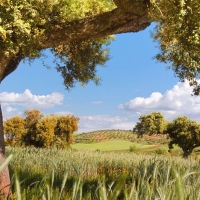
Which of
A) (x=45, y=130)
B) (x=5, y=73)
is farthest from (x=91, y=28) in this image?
(x=45, y=130)

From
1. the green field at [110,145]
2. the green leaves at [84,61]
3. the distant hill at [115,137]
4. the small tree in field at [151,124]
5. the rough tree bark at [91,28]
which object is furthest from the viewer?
the distant hill at [115,137]

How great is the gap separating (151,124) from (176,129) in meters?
3.05

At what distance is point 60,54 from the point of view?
15.0 metres

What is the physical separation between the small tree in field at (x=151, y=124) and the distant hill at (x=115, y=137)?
2413cm

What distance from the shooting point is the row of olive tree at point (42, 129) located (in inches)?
1341

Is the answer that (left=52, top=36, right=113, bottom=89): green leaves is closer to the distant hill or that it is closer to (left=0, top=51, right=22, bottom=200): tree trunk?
(left=0, top=51, right=22, bottom=200): tree trunk

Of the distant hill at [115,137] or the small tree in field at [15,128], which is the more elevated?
the small tree in field at [15,128]

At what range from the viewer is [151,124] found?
41.6m

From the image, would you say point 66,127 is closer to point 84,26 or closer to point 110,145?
point 84,26

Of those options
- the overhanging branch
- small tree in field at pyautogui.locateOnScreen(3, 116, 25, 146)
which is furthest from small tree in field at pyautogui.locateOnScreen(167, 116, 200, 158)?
the overhanging branch

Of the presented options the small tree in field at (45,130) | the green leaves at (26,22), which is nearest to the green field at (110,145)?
the small tree in field at (45,130)

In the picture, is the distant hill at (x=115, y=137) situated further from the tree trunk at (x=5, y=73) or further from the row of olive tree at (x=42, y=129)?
the tree trunk at (x=5, y=73)

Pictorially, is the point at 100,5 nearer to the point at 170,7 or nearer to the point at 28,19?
the point at 28,19

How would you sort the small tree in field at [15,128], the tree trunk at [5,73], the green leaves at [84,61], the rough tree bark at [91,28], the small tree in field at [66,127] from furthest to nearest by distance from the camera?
the small tree in field at [15,128] → the small tree in field at [66,127] → the green leaves at [84,61] → the rough tree bark at [91,28] → the tree trunk at [5,73]
